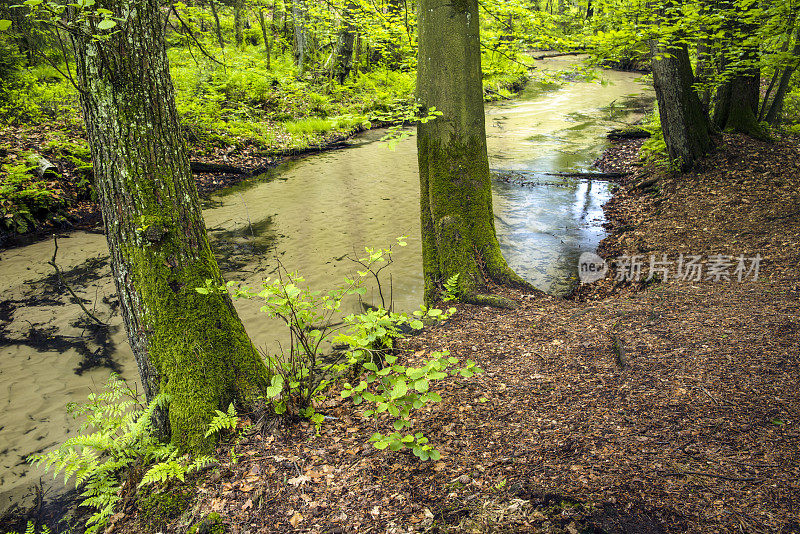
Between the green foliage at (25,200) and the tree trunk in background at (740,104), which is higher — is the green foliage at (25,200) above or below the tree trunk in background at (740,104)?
below

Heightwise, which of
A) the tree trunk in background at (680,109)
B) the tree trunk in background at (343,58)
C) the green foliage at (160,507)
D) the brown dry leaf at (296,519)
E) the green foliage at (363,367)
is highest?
the tree trunk in background at (343,58)

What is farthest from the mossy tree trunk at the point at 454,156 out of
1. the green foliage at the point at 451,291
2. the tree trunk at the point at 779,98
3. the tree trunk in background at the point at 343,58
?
the tree trunk in background at the point at 343,58

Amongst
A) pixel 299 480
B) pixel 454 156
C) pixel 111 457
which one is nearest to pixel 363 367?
pixel 299 480

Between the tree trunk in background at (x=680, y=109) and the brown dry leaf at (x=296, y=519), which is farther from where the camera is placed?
the tree trunk in background at (x=680, y=109)

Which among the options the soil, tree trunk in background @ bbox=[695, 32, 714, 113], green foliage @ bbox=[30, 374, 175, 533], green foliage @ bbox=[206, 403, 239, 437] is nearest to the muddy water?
the soil

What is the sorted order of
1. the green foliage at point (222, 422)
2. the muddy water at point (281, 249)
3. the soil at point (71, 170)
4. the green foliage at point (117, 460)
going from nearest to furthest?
the green foliage at point (117, 460)
the green foliage at point (222, 422)
the muddy water at point (281, 249)
the soil at point (71, 170)

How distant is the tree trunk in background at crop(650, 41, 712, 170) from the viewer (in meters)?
7.53

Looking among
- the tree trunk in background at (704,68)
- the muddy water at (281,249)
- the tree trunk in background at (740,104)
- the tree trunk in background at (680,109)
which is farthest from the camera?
the tree trunk in background at (740,104)

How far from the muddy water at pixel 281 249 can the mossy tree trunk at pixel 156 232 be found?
4.30ft

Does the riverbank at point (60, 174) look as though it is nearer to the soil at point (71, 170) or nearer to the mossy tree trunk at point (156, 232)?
the soil at point (71, 170)

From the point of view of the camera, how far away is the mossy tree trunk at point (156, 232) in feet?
9.04

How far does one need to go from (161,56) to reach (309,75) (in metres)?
17.3

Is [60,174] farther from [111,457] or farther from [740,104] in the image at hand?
[740,104]

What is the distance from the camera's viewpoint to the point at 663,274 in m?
5.67
